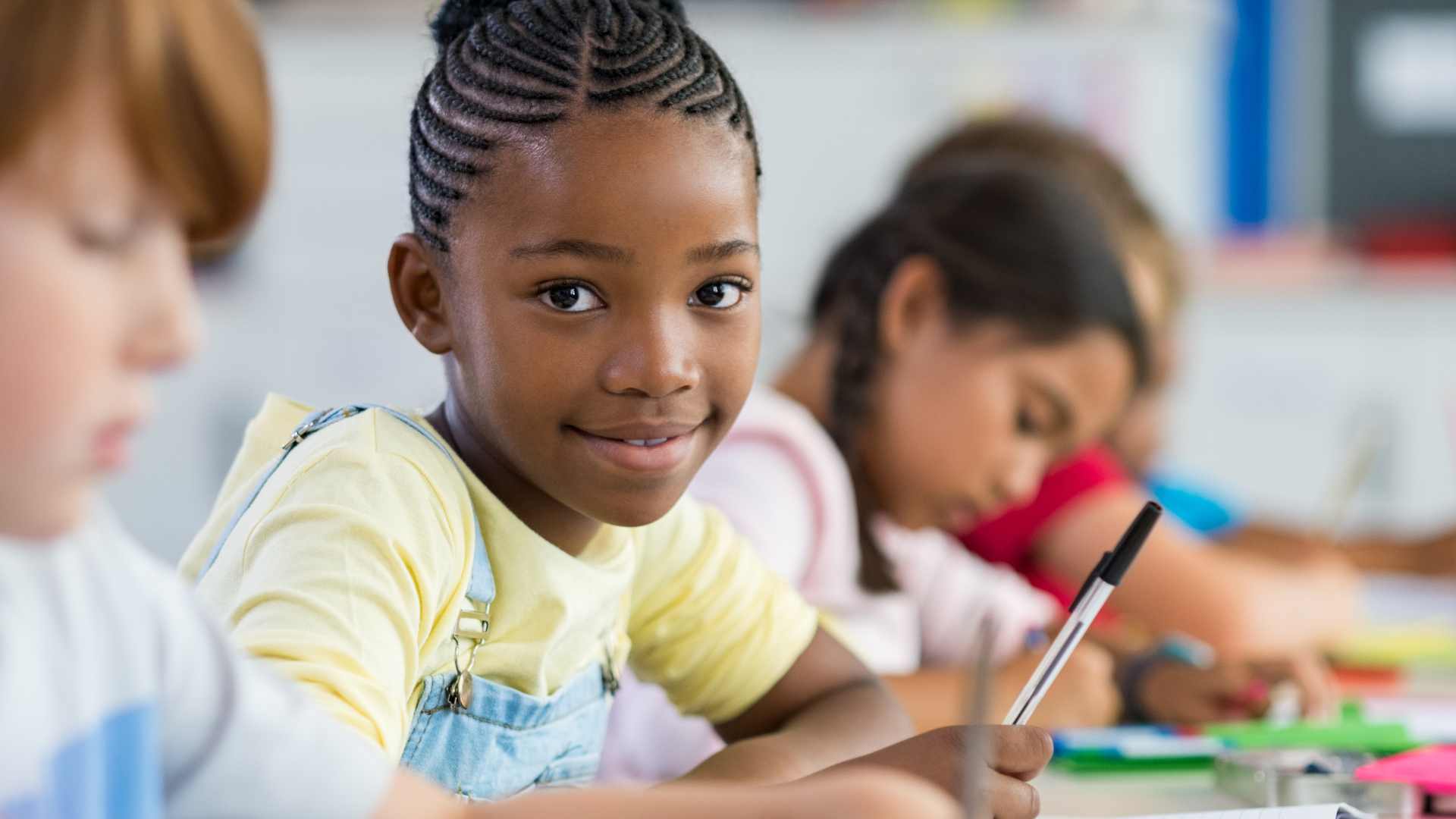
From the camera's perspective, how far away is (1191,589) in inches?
54.1

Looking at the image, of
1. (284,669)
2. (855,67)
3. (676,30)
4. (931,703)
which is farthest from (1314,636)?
(855,67)

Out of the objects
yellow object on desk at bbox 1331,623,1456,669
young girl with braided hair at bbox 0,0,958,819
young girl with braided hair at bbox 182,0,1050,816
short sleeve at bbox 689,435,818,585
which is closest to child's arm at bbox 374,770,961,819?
young girl with braided hair at bbox 0,0,958,819

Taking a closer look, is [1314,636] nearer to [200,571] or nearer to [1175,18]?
[200,571]

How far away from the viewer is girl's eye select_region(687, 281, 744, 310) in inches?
22.9

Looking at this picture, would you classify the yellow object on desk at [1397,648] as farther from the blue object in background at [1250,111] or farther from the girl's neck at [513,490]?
the blue object in background at [1250,111]

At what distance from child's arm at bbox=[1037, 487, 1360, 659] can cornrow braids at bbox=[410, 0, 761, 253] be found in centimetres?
85

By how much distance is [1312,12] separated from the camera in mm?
3549

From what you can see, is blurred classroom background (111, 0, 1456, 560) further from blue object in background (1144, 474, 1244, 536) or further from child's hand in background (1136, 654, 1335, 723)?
child's hand in background (1136, 654, 1335, 723)

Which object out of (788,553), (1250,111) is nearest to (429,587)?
(788,553)

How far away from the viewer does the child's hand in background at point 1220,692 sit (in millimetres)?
989

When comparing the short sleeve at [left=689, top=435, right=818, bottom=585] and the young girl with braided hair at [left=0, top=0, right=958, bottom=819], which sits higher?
the young girl with braided hair at [left=0, top=0, right=958, bottom=819]

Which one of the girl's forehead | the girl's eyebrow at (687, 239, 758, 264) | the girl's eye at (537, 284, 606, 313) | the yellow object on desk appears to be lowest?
the yellow object on desk

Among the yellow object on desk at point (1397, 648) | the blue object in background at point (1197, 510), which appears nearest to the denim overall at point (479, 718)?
the yellow object on desk at point (1397, 648)

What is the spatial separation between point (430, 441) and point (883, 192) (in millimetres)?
2086
